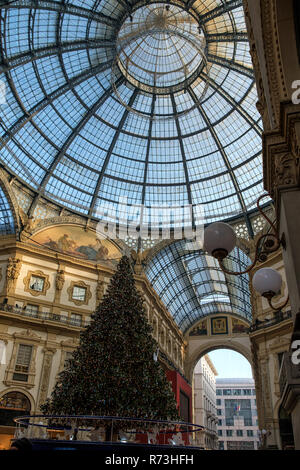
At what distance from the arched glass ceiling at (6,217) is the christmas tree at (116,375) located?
56.9 ft

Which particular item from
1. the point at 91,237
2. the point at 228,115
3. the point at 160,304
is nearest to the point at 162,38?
the point at 228,115

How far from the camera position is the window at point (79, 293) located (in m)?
29.2

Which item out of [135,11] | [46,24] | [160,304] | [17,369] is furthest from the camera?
[160,304]

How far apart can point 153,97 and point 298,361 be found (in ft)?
107

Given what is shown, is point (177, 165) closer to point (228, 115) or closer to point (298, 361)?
point (228, 115)

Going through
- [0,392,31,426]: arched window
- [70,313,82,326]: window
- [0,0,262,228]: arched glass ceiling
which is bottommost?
[0,392,31,426]: arched window

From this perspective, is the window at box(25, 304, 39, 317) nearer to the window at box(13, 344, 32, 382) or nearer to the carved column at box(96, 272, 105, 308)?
the window at box(13, 344, 32, 382)

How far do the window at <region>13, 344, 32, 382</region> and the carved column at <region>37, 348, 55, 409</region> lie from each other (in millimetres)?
1063

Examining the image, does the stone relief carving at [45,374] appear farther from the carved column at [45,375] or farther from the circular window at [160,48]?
the circular window at [160,48]

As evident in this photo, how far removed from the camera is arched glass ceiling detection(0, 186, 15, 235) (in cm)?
2878

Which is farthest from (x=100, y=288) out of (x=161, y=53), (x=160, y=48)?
(x=160, y=48)

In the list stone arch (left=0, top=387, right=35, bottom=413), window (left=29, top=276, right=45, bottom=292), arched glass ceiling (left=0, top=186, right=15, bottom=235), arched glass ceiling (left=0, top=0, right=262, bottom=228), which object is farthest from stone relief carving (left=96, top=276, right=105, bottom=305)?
stone arch (left=0, top=387, right=35, bottom=413)

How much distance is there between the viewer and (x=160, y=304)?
3972 centimetres

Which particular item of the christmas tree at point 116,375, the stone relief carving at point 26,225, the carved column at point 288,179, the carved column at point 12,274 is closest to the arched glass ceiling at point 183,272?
the stone relief carving at point 26,225
